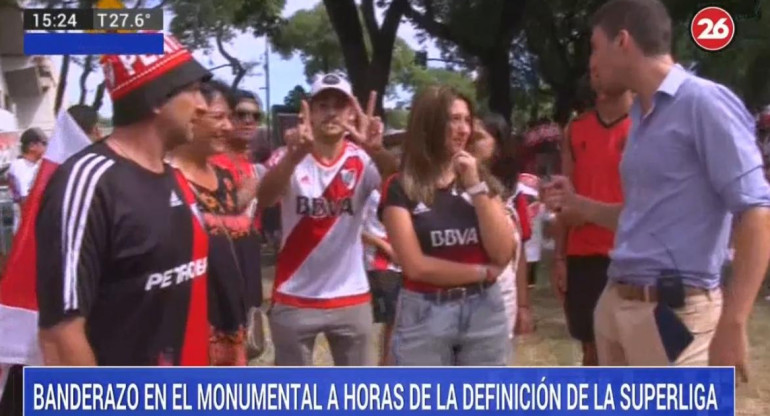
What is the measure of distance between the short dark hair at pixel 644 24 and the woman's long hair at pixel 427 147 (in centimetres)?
43

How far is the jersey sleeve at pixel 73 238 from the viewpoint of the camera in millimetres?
1394

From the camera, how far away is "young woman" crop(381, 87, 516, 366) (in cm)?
204

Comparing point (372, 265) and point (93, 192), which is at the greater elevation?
point (93, 192)

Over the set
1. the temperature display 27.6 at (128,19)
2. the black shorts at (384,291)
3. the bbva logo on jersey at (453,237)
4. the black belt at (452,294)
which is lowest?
the black shorts at (384,291)

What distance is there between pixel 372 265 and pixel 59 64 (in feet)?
3.42

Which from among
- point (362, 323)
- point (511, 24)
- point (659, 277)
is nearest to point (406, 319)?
point (362, 323)

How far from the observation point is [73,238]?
4.58 feet

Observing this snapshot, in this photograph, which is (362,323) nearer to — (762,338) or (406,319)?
(406,319)

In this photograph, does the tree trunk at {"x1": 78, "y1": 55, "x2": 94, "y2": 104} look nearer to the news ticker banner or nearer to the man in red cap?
the man in red cap

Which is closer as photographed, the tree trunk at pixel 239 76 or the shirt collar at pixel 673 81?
the shirt collar at pixel 673 81

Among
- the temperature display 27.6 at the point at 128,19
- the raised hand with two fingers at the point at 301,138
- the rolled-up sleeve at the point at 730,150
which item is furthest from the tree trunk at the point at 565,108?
the rolled-up sleeve at the point at 730,150

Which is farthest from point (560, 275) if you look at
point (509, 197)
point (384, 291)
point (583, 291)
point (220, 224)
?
point (220, 224)

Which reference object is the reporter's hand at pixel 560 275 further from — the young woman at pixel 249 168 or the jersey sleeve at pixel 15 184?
the jersey sleeve at pixel 15 184

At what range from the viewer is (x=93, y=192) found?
1.40 metres
